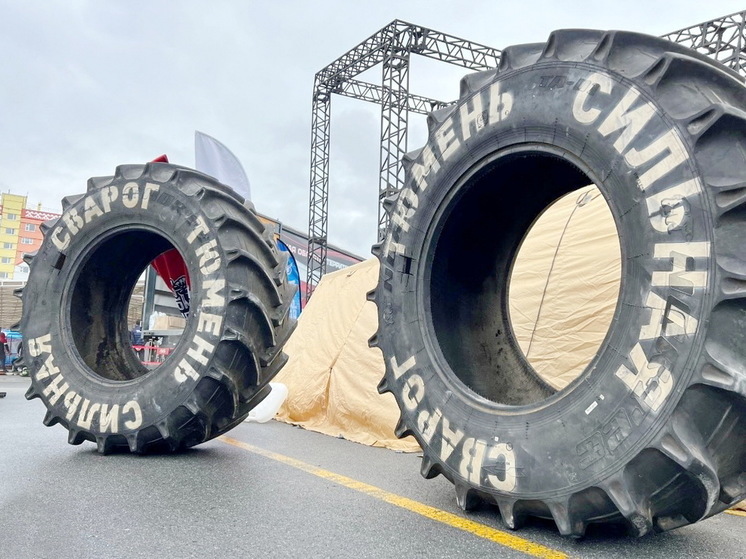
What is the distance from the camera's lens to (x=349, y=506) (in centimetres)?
301

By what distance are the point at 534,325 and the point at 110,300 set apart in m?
3.42

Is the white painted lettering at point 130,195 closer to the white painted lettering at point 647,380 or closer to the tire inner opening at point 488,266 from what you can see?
the tire inner opening at point 488,266

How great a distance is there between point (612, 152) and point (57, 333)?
3.88 m

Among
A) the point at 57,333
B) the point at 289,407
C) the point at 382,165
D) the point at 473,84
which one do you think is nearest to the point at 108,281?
the point at 57,333

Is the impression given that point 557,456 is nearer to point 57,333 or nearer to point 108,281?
point 57,333

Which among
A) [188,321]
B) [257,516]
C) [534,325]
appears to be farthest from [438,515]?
[534,325]

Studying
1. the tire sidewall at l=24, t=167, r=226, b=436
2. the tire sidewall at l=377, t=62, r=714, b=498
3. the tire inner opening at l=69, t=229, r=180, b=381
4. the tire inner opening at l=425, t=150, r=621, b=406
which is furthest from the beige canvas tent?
the tire sidewall at l=377, t=62, r=714, b=498

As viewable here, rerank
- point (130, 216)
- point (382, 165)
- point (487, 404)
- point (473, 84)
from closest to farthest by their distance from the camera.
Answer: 1. point (487, 404)
2. point (473, 84)
3. point (130, 216)
4. point (382, 165)

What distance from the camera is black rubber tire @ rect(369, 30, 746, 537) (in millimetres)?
2049

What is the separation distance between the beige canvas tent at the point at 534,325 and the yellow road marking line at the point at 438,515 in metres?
1.48

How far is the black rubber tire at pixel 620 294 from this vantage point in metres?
2.05

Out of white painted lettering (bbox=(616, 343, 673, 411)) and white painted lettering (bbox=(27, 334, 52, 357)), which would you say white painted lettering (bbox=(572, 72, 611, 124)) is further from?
white painted lettering (bbox=(27, 334, 52, 357))

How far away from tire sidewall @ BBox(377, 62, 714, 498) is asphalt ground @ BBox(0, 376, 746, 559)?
0.30 m

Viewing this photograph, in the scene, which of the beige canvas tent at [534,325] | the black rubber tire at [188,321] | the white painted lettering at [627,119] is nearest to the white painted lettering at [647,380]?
the white painted lettering at [627,119]
